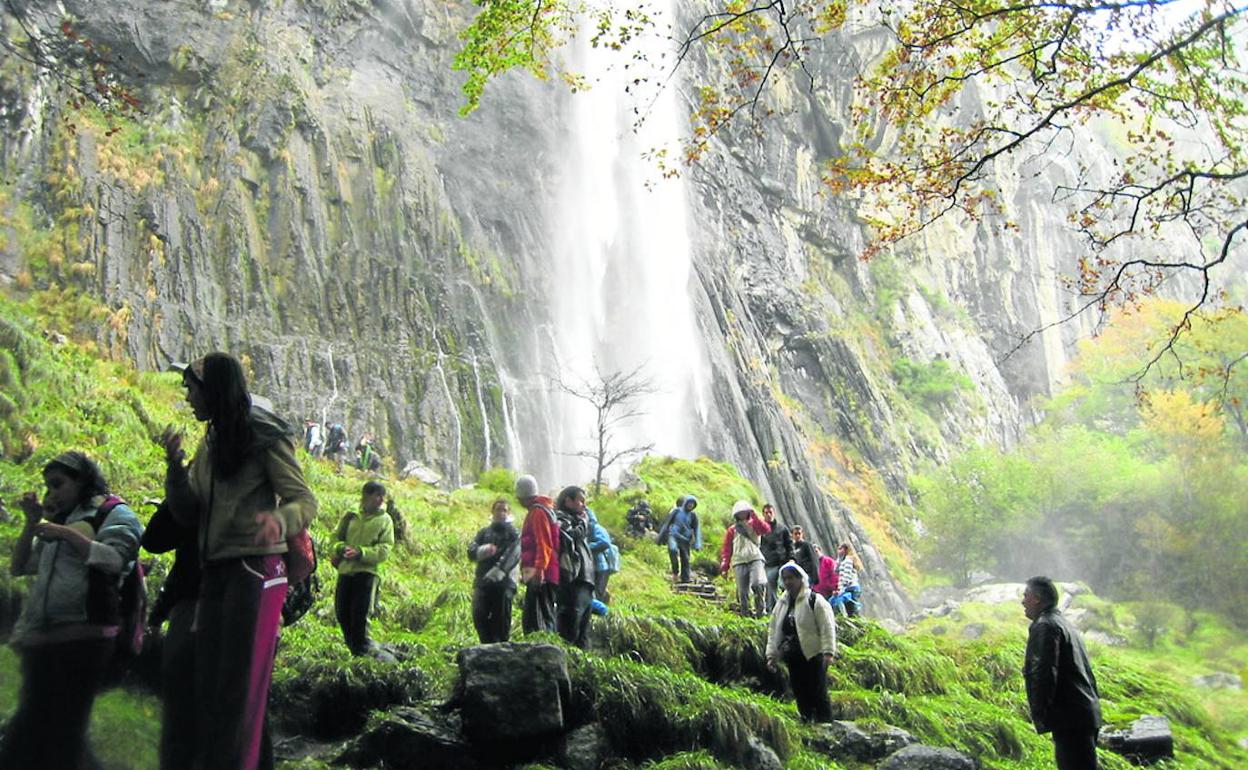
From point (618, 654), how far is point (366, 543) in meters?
2.53

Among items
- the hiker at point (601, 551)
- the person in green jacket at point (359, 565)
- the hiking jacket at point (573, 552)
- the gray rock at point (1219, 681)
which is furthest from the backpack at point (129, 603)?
the gray rock at point (1219, 681)

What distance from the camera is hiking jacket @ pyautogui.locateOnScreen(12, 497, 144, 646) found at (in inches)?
153

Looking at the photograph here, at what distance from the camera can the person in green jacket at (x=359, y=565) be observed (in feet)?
23.3

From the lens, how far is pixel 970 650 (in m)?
13.9

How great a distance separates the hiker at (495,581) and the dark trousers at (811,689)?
2336mm

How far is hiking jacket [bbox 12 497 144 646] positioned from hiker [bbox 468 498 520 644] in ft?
12.5

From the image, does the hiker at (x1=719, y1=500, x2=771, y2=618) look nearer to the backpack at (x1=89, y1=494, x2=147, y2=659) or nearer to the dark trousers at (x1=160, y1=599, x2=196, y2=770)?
the backpack at (x1=89, y1=494, x2=147, y2=659)

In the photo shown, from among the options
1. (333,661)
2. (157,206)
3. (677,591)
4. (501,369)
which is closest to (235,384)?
(333,661)

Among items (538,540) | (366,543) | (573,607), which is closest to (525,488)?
(538,540)

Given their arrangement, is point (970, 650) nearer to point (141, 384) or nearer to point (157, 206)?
point (141, 384)

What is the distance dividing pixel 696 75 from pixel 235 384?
46.0 meters

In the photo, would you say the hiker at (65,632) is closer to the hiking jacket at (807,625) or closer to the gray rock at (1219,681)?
the hiking jacket at (807,625)

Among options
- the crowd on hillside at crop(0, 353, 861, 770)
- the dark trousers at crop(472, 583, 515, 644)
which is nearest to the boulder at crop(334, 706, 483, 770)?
the crowd on hillside at crop(0, 353, 861, 770)

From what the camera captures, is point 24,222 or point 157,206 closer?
point 24,222
